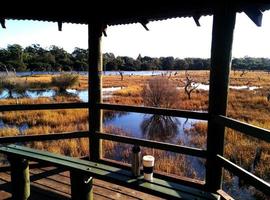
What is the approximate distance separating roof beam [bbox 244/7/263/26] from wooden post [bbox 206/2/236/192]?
17 centimetres

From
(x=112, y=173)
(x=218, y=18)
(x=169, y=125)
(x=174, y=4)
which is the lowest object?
(x=169, y=125)

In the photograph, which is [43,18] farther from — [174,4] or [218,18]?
[218,18]

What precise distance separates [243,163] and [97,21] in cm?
709

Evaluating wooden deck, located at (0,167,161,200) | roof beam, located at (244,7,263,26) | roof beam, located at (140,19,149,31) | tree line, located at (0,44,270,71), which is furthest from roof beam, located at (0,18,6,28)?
tree line, located at (0,44,270,71)

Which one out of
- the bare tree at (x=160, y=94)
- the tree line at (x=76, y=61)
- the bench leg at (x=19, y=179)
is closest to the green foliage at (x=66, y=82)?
the bare tree at (x=160, y=94)

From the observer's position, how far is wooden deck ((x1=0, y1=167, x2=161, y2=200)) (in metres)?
3.93

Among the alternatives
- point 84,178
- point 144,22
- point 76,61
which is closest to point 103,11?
point 144,22

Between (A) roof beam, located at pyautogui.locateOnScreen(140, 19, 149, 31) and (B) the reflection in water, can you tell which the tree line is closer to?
(B) the reflection in water

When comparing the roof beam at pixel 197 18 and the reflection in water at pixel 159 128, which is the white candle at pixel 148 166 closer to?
the roof beam at pixel 197 18

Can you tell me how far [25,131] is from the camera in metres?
14.7

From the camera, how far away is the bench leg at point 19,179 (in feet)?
12.4

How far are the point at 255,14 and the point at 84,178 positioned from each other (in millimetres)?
2682

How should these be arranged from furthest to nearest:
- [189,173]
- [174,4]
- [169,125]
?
[169,125]
[189,173]
[174,4]

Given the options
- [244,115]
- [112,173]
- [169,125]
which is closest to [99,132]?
[112,173]
